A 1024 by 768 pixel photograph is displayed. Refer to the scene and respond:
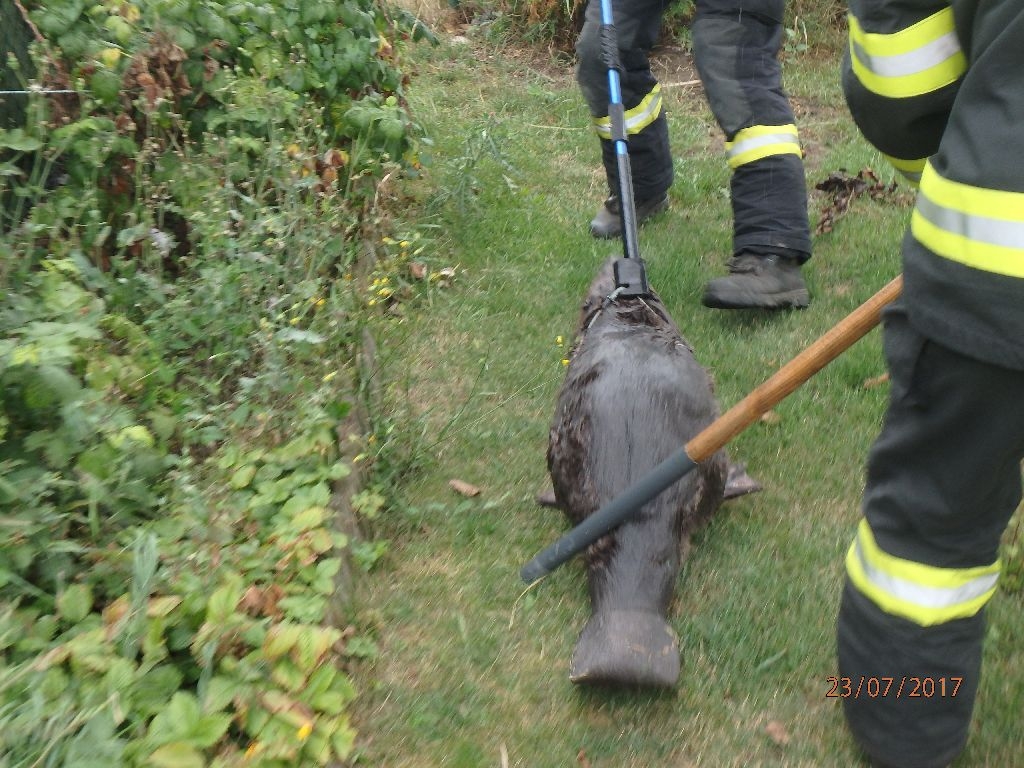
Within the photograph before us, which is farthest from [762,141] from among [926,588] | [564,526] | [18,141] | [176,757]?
[176,757]

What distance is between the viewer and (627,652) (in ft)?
6.86

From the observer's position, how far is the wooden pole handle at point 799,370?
1874mm

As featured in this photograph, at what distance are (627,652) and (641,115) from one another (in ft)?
10.2

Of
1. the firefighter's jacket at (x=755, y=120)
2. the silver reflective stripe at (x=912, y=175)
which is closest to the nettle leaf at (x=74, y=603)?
the silver reflective stripe at (x=912, y=175)

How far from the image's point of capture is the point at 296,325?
10.1 feet

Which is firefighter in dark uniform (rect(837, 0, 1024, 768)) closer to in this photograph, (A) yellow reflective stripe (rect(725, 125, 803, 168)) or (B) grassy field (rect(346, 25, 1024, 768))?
(B) grassy field (rect(346, 25, 1024, 768))

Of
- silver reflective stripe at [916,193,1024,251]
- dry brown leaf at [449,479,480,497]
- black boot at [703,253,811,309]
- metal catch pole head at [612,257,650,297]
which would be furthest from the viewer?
black boot at [703,253,811,309]

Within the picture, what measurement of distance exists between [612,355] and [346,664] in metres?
1.22

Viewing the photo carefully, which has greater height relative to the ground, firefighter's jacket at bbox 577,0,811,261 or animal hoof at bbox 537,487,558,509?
firefighter's jacket at bbox 577,0,811,261

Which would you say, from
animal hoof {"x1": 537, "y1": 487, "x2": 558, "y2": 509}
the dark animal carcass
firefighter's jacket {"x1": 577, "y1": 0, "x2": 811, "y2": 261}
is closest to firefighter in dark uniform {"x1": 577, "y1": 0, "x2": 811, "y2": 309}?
firefighter's jacket {"x1": 577, "y1": 0, "x2": 811, "y2": 261}

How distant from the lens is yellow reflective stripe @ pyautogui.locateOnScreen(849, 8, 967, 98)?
1618mm

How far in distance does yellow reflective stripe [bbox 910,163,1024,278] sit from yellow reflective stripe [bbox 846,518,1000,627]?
0.66 metres

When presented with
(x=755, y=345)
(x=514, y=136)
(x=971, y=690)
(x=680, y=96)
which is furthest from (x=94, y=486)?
(x=680, y=96)
